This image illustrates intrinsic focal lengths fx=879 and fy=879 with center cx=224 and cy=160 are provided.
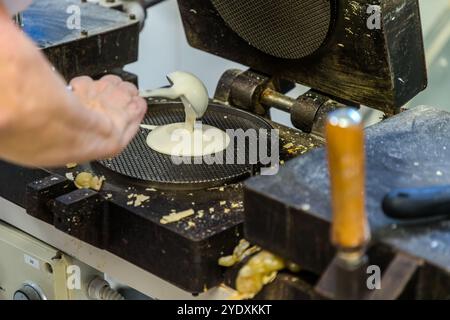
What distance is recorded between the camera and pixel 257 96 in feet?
5.19

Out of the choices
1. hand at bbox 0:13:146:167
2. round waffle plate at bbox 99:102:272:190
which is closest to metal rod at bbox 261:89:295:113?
round waffle plate at bbox 99:102:272:190

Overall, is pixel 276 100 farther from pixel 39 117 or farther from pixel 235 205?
pixel 39 117

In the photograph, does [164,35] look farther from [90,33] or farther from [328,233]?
[328,233]

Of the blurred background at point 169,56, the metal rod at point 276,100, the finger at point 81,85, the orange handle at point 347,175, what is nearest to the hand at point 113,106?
the finger at point 81,85

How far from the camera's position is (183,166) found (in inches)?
53.8

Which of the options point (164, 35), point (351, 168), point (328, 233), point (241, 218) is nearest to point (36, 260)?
point (241, 218)

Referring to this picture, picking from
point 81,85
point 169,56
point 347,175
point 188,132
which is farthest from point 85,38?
point 169,56

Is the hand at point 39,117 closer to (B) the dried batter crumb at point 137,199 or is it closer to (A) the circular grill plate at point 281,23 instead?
(B) the dried batter crumb at point 137,199

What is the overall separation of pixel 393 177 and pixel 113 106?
37 cm

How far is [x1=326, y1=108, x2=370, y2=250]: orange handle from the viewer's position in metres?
0.89

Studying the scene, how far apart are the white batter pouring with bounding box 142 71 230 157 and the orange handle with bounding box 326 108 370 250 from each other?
0.51 meters

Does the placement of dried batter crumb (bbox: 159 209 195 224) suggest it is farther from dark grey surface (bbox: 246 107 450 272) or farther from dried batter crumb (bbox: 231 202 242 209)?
dark grey surface (bbox: 246 107 450 272)

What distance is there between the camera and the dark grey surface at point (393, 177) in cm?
101
